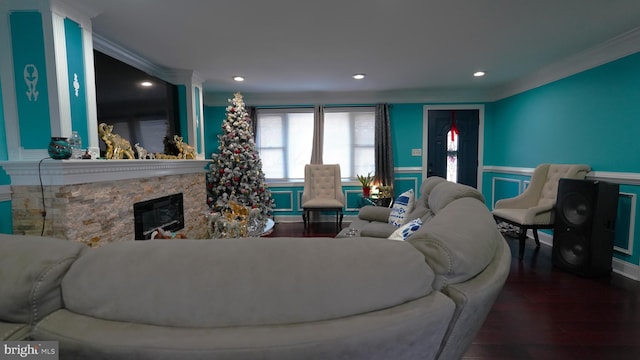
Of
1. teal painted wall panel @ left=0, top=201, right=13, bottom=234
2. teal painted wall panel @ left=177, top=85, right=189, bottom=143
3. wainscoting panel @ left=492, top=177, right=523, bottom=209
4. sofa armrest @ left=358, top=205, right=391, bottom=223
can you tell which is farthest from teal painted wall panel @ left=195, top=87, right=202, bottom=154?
wainscoting panel @ left=492, top=177, right=523, bottom=209

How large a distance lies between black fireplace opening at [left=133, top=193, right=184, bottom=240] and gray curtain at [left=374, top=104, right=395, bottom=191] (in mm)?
3285

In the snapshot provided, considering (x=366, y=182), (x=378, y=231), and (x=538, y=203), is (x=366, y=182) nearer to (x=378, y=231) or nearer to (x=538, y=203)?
(x=538, y=203)

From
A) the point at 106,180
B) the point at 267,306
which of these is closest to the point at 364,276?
the point at 267,306

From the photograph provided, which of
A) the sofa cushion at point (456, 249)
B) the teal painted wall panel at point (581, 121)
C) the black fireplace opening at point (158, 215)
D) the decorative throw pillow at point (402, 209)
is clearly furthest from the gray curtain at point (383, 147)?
the sofa cushion at point (456, 249)

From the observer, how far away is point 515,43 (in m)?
2.97

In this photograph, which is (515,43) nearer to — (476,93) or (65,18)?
(476,93)

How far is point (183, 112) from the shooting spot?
13.3ft

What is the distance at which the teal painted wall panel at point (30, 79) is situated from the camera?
215 cm

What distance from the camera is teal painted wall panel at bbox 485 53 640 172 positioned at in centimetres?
281

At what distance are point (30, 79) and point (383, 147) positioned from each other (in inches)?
177

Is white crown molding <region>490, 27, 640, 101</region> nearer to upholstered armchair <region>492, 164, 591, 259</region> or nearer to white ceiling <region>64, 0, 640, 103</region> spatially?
white ceiling <region>64, 0, 640, 103</region>

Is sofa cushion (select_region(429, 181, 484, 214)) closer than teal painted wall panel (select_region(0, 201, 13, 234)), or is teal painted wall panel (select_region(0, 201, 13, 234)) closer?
sofa cushion (select_region(429, 181, 484, 214))

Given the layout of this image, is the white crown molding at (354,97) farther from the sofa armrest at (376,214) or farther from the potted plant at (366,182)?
the sofa armrest at (376,214)

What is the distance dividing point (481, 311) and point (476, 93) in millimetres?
5240
